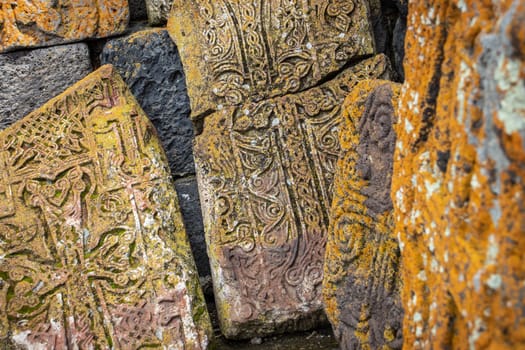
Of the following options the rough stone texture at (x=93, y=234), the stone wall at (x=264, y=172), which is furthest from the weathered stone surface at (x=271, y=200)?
the rough stone texture at (x=93, y=234)

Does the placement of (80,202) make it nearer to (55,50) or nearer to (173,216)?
(173,216)

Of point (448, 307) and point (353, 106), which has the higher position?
point (353, 106)

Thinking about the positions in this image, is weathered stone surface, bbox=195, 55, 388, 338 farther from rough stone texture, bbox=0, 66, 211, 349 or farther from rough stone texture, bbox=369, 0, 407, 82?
rough stone texture, bbox=369, 0, 407, 82

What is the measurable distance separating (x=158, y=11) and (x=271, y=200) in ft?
4.12

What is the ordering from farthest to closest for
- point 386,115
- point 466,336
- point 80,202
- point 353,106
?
→ 1. point 80,202
2. point 353,106
3. point 386,115
4. point 466,336

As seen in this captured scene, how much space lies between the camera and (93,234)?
259cm

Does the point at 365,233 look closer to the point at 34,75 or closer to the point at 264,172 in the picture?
the point at 264,172

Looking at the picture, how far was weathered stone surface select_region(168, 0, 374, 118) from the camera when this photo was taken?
3037mm

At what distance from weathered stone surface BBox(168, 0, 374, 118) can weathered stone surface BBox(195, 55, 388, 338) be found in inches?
2.5

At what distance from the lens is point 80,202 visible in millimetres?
2639

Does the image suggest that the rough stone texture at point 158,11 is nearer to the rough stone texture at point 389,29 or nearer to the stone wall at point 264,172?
the stone wall at point 264,172

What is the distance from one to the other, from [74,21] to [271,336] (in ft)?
6.00

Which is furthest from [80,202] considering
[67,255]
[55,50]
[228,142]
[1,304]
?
[55,50]

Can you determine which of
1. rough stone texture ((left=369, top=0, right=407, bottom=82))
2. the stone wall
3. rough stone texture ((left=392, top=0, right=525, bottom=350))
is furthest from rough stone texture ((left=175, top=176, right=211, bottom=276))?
rough stone texture ((left=392, top=0, right=525, bottom=350))
